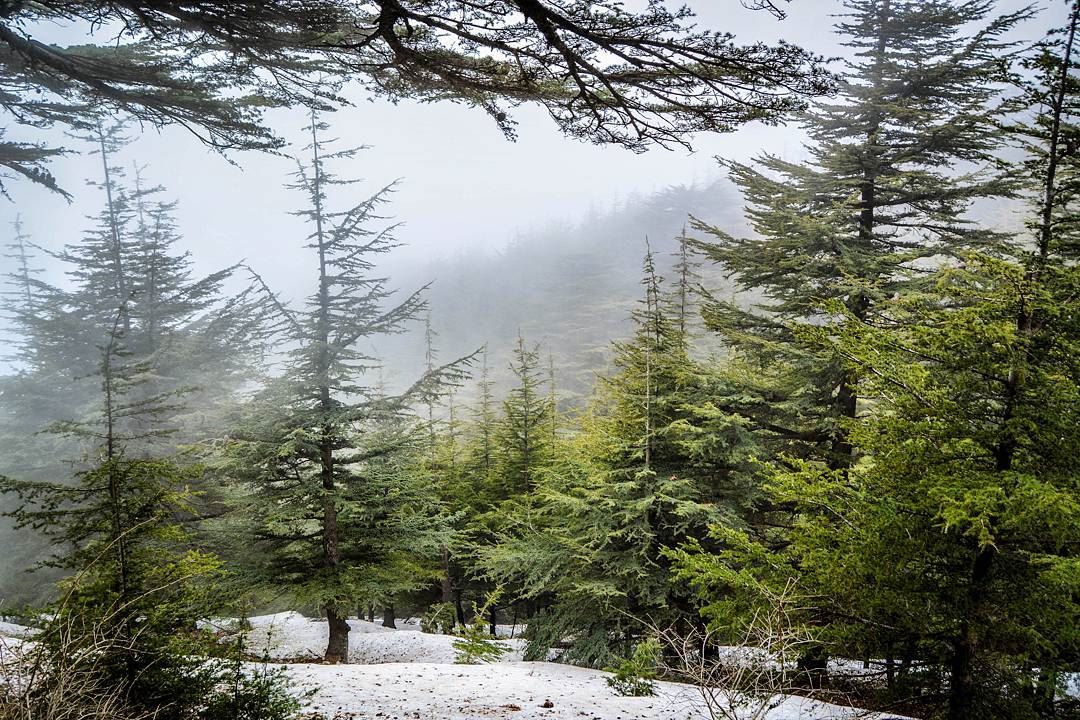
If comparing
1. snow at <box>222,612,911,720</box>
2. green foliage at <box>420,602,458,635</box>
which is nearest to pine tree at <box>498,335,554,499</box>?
green foliage at <box>420,602,458,635</box>

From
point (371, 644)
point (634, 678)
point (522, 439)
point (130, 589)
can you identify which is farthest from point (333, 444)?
point (634, 678)

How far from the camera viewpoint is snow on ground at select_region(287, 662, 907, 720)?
5.96 m

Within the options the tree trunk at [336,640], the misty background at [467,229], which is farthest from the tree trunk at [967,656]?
the tree trunk at [336,640]

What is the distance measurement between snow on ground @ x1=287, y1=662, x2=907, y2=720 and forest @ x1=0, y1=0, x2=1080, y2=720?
0.29 ft

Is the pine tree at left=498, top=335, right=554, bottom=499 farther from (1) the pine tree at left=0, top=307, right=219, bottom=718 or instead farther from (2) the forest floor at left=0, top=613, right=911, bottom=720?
(1) the pine tree at left=0, top=307, right=219, bottom=718

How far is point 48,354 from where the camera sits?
18.5 meters

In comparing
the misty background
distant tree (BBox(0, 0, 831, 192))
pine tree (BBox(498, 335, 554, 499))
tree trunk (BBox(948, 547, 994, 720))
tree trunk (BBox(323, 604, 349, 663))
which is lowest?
tree trunk (BBox(323, 604, 349, 663))

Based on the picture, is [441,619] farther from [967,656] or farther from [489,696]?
[967,656]

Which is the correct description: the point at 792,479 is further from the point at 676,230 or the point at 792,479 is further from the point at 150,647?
the point at 676,230

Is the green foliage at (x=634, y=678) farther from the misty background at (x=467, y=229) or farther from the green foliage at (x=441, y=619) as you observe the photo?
the green foliage at (x=441, y=619)

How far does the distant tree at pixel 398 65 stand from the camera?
386 centimetres

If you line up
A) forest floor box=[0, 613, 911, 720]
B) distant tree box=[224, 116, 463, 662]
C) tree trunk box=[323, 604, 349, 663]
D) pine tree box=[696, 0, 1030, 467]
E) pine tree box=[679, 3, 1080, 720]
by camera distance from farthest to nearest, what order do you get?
1. tree trunk box=[323, 604, 349, 663]
2. distant tree box=[224, 116, 463, 662]
3. pine tree box=[696, 0, 1030, 467]
4. forest floor box=[0, 613, 911, 720]
5. pine tree box=[679, 3, 1080, 720]

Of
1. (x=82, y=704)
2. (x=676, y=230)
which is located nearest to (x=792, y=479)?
(x=82, y=704)

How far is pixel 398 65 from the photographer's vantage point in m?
4.84
